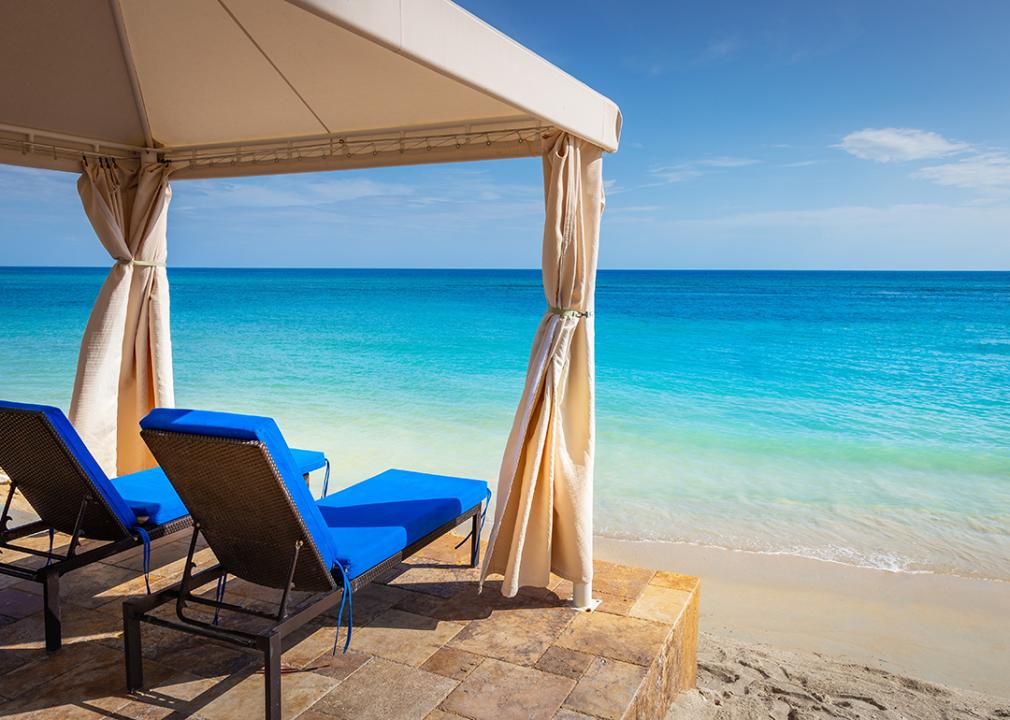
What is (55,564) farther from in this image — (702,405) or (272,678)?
(702,405)

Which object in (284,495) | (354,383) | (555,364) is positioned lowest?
(354,383)

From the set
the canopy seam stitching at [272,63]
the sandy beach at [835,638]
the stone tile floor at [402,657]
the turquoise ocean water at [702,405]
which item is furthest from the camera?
the turquoise ocean water at [702,405]

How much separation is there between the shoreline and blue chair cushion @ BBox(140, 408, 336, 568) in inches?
89.7

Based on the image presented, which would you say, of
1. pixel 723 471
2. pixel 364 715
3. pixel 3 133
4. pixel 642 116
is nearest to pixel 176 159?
pixel 3 133

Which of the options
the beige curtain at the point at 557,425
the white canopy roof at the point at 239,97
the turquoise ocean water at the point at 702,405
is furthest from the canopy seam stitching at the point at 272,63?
the turquoise ocean water at the point at 702,405

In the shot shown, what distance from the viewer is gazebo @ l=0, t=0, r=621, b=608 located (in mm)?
2545

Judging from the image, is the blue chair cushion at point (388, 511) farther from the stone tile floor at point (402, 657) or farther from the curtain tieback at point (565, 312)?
the curtain tieback at point (565, 312)

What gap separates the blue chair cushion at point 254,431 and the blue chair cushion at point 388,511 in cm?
16

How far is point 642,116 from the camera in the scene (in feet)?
104

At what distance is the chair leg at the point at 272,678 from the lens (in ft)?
6.43

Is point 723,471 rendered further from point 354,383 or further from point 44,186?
point 44,186

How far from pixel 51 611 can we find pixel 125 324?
6.36 ft

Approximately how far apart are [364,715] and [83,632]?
1.13 meters

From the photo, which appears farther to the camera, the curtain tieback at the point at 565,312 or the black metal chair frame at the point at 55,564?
the curtain tieback at the point at 565,312
